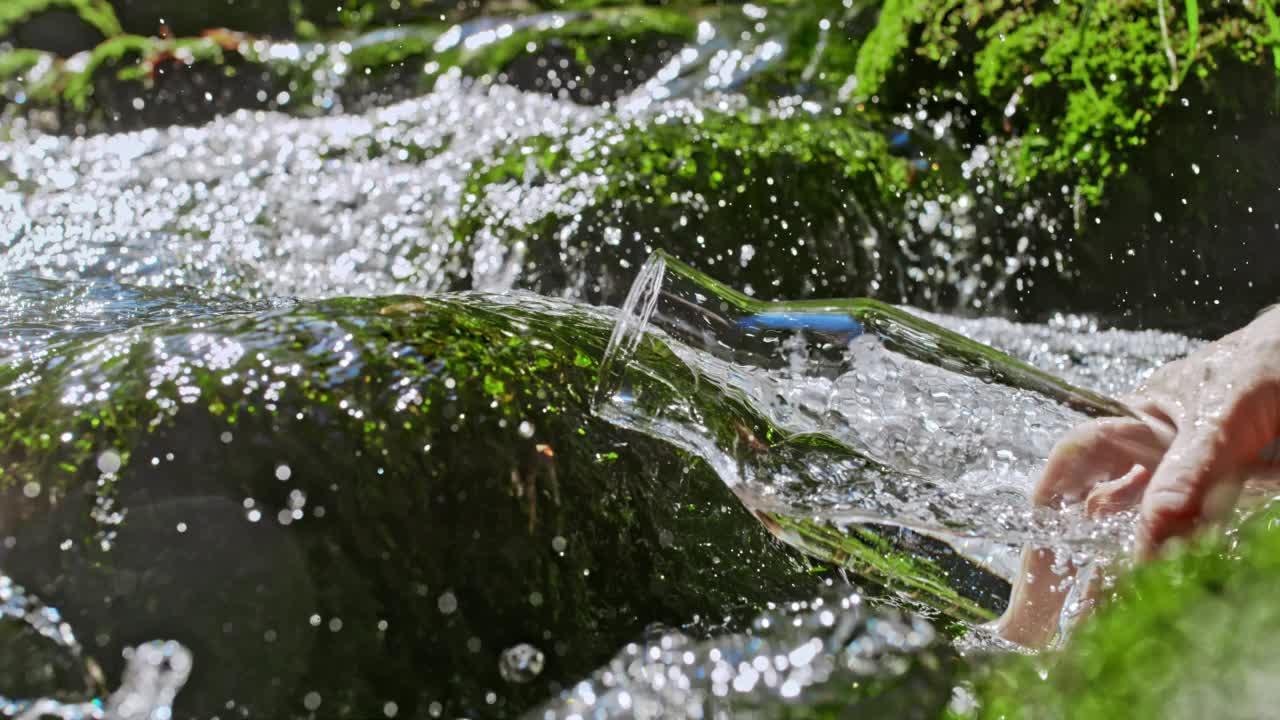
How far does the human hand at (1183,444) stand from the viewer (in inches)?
66.2

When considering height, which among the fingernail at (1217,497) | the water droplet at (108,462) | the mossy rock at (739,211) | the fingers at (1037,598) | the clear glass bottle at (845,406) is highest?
the fingernail at (1217,497)

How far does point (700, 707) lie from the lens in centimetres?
190

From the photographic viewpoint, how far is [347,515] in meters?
1.96

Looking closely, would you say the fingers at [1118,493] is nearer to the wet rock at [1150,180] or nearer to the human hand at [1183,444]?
the human hand at [1183,444]

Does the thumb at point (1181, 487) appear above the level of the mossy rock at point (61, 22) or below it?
above

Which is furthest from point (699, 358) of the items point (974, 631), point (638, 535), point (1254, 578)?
point (1254, 578)

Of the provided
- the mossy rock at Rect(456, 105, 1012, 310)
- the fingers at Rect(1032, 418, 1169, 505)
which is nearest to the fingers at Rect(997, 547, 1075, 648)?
the fingers at Rect(1032, 418, 1169, 505)

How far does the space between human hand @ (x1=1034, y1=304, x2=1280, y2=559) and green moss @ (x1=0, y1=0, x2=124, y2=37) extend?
893 cm

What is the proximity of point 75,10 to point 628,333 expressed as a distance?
Result: 28.5 feet

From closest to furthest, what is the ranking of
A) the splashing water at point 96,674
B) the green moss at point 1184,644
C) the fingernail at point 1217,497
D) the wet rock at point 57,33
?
the green moss at point 1184,644 < the fingernail at point 1217,497 < the splashing water at point 96,674 < the wet rock at point 57,33

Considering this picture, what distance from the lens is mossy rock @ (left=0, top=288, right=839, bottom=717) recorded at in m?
1.86

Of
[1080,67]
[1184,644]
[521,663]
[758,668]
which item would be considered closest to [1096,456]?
[758,668]

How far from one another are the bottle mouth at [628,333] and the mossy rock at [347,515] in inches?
6.1

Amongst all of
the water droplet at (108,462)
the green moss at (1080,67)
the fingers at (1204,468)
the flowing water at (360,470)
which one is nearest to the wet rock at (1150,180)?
the green moss at (1080,67)
